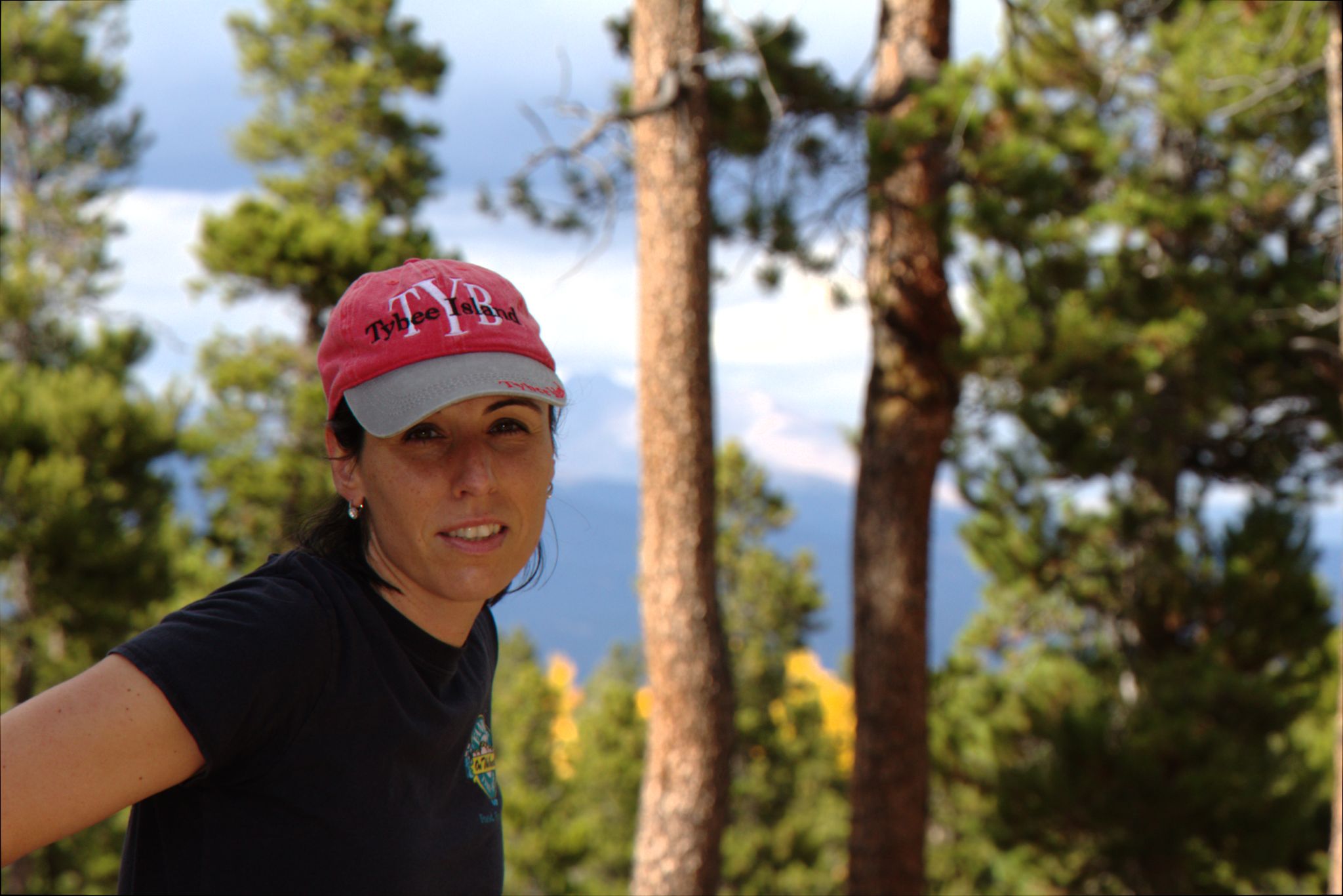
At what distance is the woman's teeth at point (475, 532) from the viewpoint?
1323 mm

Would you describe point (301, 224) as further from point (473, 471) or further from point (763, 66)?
point (473, 471)

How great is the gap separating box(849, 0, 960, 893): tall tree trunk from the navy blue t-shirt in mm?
6227

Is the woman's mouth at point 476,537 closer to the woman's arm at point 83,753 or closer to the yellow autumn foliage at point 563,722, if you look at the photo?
the woman's arm at point 83,753

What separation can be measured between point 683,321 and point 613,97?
2250mm

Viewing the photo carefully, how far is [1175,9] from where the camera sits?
39.4ft

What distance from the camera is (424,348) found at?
4.14 ft

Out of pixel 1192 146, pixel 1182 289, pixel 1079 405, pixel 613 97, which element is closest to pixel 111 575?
pixel 613 97

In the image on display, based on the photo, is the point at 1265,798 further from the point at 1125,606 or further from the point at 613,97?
the point at 613,97

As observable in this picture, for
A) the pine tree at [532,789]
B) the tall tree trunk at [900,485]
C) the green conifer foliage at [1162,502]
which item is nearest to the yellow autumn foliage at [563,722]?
the pine tree at [532,789]

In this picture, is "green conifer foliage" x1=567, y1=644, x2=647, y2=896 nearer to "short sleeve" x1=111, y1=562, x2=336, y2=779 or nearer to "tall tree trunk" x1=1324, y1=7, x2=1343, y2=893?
"tall tree trunk" x1=1324, y1=7, x2=1343, y2=893

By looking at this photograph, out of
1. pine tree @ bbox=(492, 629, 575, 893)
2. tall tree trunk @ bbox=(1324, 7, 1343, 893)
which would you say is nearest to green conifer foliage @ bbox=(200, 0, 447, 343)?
pine tree @ bbox=(492, 629, 575, 893)

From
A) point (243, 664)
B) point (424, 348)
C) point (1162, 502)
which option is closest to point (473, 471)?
point (424, 348)

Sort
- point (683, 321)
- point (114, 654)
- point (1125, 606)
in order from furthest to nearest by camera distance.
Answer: point (1125, 606)
point (683, 321)
point (114, 654)

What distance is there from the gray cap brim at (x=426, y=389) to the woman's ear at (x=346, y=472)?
0.36ft
